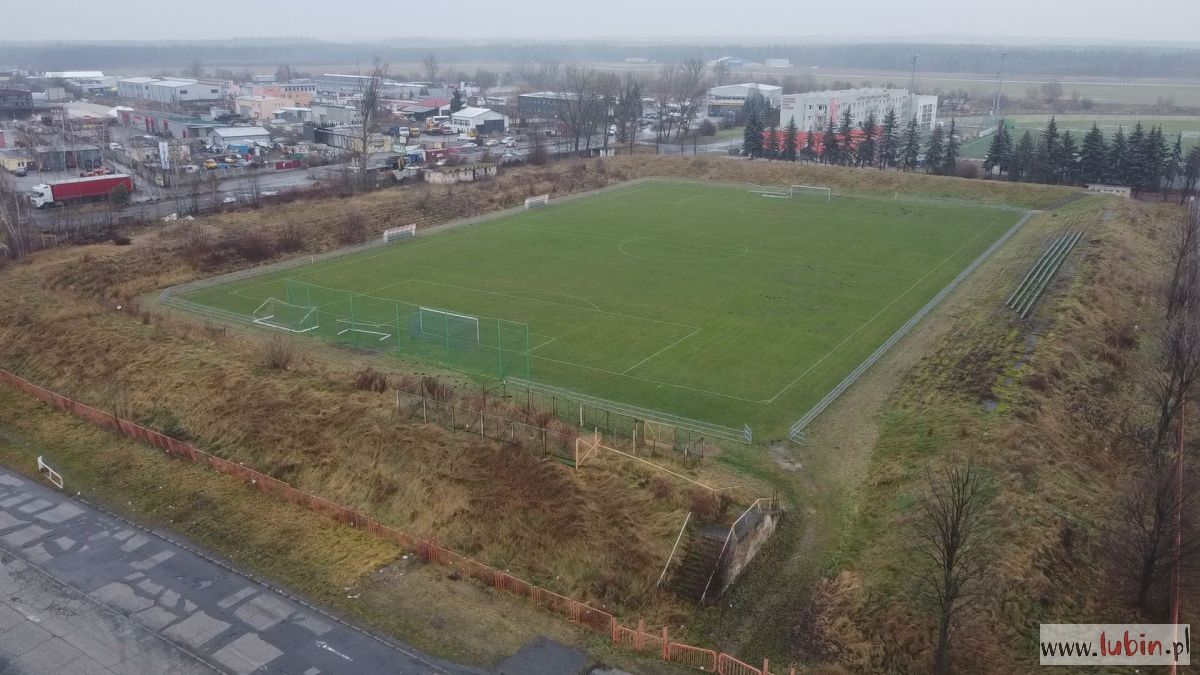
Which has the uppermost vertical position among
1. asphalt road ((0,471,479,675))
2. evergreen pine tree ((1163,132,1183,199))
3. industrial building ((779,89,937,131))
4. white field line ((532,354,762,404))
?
industrial building ((779,89,937,131))

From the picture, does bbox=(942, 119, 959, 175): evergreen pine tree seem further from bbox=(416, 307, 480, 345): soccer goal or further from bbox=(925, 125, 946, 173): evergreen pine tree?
bbox=(416, 307, 480, 345): soccer goal

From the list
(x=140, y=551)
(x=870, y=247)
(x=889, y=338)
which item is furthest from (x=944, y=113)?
(x=140, y=551)

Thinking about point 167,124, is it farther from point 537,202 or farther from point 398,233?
point 398,233

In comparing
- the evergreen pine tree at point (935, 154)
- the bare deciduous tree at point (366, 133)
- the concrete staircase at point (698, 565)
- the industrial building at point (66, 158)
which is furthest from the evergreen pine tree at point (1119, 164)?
the industrial building at point (66, 158)

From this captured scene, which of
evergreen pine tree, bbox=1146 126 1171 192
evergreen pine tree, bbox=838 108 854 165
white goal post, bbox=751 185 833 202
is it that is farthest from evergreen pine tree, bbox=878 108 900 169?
evergreen pine tree, bbox=1146 126 1171 192

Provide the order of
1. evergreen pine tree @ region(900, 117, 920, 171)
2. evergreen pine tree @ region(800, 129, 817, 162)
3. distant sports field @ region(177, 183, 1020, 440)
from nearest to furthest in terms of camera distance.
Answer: distant sports field @ region(177, 183, 1020, 440)
evergreen pine tree @ region(900, 117, 920, 171)
evergreen pine tree @ region(800, 129, 817, 162)

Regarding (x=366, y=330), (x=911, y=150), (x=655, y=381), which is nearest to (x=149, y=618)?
(x=655, y=381)

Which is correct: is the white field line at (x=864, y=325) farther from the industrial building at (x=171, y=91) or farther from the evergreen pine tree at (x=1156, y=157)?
the industrial building at (x=171, y=91)
